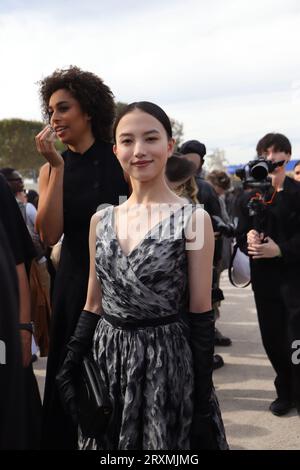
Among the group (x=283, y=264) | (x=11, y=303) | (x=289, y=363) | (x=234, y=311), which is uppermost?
(x=11, y=303)

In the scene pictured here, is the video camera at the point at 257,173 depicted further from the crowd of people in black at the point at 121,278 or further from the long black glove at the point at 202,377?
the long black glove at the point at 202,377

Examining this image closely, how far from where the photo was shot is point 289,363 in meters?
4.01

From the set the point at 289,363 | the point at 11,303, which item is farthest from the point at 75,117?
the point at 289,363

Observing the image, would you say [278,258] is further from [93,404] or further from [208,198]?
[93,404]

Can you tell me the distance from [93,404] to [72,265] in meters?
0.85

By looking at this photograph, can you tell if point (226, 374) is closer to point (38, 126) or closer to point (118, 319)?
point (118, 319)

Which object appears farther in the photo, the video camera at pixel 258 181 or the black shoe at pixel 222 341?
the black shoe at pixel 222 341

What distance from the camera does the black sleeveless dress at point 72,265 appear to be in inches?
97.7

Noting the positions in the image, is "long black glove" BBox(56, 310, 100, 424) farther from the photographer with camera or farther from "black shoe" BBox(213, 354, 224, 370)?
"black shoe" BBox(213, 354, 224, 370)

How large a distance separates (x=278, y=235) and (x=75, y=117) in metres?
1.90

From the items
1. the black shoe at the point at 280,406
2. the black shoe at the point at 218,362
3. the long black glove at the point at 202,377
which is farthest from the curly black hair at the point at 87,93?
the black shoe at the point at 218,362

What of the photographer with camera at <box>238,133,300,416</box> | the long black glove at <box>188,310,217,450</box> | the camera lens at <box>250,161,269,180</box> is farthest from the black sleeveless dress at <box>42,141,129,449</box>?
the photographer with camera at <box>238,133,300,416</box>

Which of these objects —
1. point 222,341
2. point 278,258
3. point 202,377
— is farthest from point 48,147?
point 222,341

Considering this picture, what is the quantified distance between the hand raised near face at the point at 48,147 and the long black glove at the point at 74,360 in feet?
2.44
